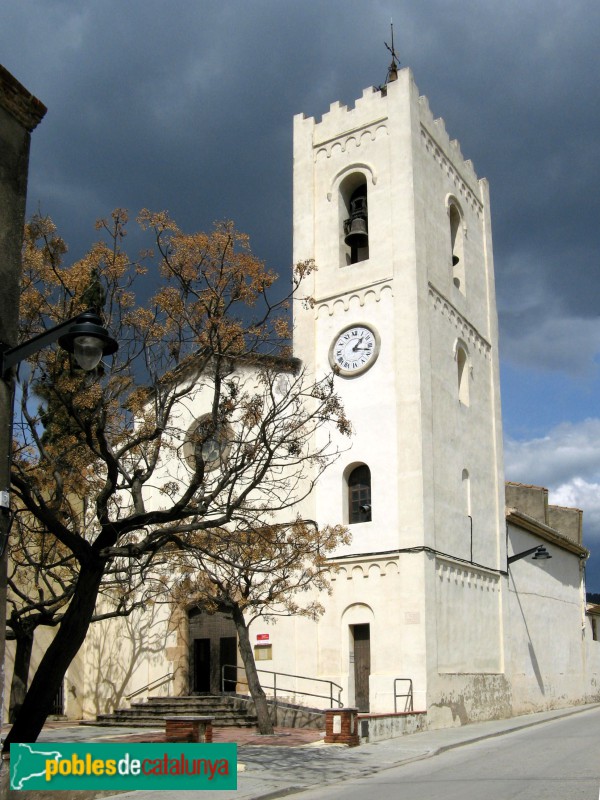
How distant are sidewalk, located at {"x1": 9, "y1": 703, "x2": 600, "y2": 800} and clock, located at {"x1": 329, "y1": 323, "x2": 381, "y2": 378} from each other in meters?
9.64

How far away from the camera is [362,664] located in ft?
74.3

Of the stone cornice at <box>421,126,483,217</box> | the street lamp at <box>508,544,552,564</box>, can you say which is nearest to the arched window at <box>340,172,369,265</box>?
the stone cornice at <box>421,126,483,217</box>

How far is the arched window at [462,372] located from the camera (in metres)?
27.3

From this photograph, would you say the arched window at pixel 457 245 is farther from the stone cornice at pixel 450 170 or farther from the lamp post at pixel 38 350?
the lamp post at pixel 38 350

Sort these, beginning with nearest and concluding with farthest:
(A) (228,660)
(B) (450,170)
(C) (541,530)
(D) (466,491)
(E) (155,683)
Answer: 1. (A) (228,660)
2. (E) (155,683)
3. (D) (466,491)
4. (B) (450,170)
5. (C) (541,530)

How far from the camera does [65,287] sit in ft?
43.1

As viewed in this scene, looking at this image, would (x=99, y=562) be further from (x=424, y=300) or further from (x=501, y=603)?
(x=501, y=603)

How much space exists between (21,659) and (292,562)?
765 cm

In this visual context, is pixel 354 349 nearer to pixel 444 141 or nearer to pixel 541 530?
pixel 444 141

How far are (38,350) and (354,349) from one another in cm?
1669

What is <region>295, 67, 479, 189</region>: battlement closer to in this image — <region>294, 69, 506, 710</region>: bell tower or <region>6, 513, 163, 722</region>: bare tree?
<region>294, 69, 506, 710</region>: bell tower

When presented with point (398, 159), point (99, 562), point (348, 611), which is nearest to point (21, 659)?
point (348, 611)

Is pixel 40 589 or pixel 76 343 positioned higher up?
pixel 76 343

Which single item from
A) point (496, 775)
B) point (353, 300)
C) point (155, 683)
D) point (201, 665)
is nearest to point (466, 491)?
point (353, 300)
